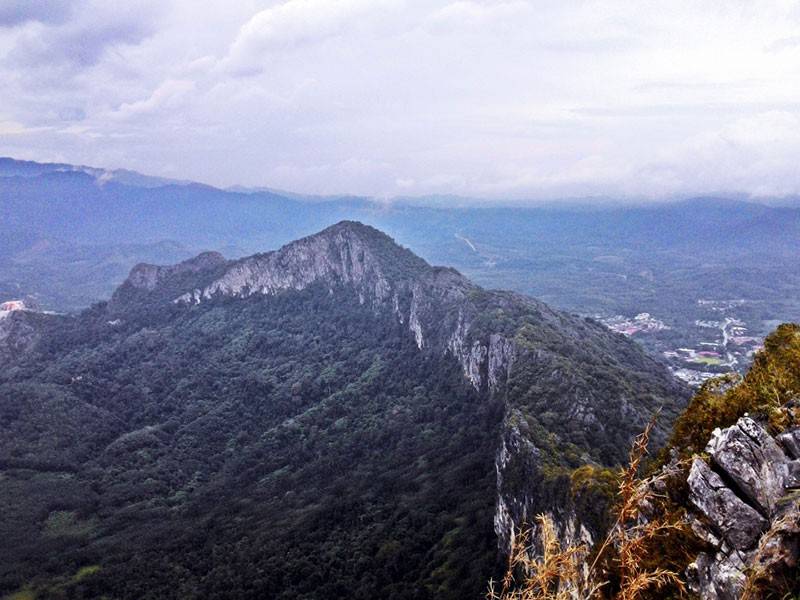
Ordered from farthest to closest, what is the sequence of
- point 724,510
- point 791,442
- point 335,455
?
point 335,455
point 791,442
point 724,510

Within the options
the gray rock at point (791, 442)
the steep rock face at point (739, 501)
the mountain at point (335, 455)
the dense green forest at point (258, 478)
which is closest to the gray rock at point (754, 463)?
the steep rock face at point (739, 501)

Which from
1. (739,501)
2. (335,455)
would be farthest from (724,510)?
(335,455)

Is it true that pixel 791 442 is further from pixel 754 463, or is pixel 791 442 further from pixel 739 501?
pixel 739 501

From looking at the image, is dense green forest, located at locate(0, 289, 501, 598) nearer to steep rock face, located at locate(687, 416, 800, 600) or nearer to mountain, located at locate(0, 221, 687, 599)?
mountain, located at locate(0, 221, 687, 599)

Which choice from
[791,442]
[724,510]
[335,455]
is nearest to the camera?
[724,510]

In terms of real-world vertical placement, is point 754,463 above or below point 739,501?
above

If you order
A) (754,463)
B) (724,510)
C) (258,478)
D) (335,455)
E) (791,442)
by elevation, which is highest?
(791,442)
